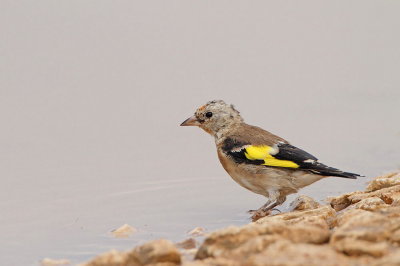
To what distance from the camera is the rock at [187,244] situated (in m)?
6.56

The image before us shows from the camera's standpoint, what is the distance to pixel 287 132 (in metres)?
10.5

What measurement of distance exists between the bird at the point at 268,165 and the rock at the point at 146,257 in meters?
3.52

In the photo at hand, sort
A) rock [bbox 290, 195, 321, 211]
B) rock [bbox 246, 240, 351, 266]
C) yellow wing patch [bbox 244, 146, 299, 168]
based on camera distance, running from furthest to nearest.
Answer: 1. yellow wing patch [bbox 244, 146, 299, 168]
2. rock [bbox 290, 195, 321, 211]
3. rock [bbox 246, 240, 351, 266]

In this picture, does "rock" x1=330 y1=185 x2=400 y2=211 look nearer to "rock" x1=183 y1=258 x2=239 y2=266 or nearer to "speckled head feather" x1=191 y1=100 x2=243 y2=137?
"speckled head feather" x1=191 y1=100 x2=243 y2=137

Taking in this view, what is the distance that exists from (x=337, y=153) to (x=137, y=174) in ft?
7.59

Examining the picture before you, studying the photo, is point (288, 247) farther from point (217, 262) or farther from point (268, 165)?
point (268, 165)

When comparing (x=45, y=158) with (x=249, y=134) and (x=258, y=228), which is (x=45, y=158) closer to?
(x=249, y=134)

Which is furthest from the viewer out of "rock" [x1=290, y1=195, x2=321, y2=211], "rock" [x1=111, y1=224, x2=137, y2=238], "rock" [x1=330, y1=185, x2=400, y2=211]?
"rock" [x1=290, y1=195, x2=321, y2=211]

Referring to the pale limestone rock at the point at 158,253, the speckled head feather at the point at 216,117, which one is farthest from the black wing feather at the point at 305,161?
the pale limestone rock at the point at 158,253

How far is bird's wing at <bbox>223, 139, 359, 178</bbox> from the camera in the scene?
8370mm

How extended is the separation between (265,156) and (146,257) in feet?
12.7

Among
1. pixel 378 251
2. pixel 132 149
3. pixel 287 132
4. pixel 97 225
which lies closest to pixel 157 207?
pixel 97 225

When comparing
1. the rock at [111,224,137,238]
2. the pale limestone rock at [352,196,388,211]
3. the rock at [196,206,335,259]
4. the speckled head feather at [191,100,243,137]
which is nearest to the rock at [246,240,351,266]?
the rock at [196,206,335,259]

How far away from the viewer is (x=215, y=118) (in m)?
9.40
